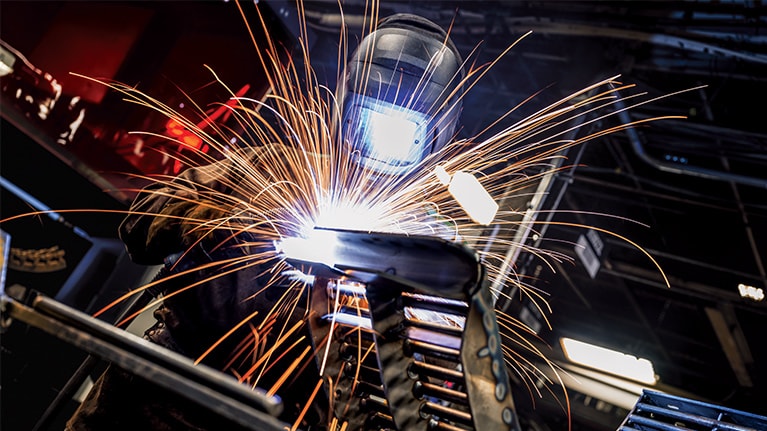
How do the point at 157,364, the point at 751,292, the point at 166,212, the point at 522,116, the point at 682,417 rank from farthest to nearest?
the point at 751,292
the point at 522,116
the point at 166,212
the point at 682,417
the point at 157,364

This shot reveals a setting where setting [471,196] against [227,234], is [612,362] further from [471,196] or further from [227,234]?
[227,234]

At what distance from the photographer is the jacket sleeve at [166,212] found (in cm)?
213

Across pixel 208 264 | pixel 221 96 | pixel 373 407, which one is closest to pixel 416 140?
pixel 208 264

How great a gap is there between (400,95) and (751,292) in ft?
19.2

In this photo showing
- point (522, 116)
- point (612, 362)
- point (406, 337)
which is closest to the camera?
point (406, 337)

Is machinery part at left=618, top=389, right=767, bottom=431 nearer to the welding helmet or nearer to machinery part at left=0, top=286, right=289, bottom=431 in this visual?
machinery part at left=0, top=286, right=289, bottom=431

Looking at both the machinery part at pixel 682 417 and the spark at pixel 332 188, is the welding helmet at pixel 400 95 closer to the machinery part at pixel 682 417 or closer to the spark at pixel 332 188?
the spark at pixel 332 188

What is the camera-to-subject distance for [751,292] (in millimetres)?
5934

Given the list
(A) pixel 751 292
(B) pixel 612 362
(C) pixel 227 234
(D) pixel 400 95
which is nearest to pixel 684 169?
(B) pixel 612 362

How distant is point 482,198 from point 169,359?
1.56m

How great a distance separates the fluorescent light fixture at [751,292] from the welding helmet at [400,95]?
5.33 metres

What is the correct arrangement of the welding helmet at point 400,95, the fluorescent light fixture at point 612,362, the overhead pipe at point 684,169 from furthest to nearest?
the fluorescent light fixture at point 612,362 < the overhead pipe at point 684,169 < the welding helmet at point 400,95

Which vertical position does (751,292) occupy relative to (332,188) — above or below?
above

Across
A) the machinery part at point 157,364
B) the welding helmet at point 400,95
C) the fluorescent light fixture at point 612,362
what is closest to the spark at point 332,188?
the welding helmet at point 400,95
